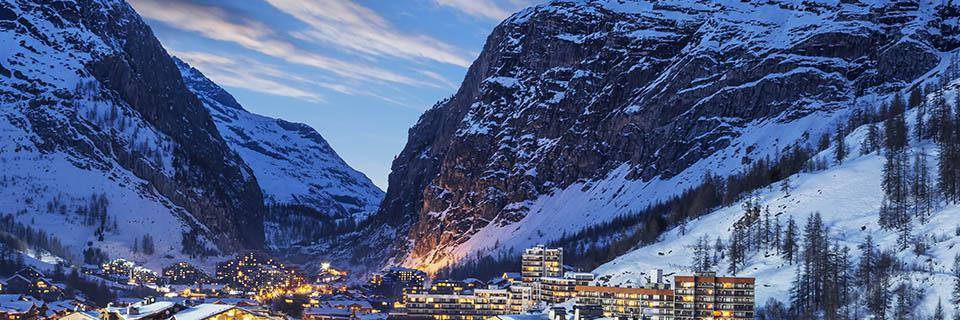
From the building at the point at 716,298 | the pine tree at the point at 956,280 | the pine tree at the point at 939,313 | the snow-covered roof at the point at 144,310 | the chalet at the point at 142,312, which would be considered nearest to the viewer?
the snow-covered roof at the point at 144,310

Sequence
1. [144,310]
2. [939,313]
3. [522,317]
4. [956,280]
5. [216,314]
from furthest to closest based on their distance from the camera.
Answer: [956,280]
[522,317]
[939,313]
[144,310]
[216,314]

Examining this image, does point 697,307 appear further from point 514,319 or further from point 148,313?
point 148,313

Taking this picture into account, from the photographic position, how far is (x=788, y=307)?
19288cm

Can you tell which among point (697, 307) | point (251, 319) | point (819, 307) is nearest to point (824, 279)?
point (819, 307)

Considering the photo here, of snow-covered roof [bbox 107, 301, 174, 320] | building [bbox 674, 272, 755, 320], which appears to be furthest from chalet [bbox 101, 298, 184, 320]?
building [bbox 674, 272, 755, 320]

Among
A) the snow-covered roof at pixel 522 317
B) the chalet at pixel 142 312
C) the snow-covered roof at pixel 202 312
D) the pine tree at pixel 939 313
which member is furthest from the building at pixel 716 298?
the chalet at pixel 142 312

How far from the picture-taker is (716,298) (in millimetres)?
196250

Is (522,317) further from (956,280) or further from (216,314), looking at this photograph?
(956,280)

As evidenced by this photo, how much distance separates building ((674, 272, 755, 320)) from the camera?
193250 mm

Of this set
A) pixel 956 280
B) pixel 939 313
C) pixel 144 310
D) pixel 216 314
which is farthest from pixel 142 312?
pixel 956 280

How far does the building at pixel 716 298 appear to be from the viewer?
193 meters

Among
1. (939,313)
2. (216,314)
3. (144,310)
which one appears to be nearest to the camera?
(216,314)

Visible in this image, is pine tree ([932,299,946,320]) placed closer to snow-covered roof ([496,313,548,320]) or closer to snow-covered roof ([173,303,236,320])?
snow-covered roof ([496,313,548,320])

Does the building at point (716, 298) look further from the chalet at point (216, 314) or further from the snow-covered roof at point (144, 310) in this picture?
the snow-covered roof at point (144, 310)
